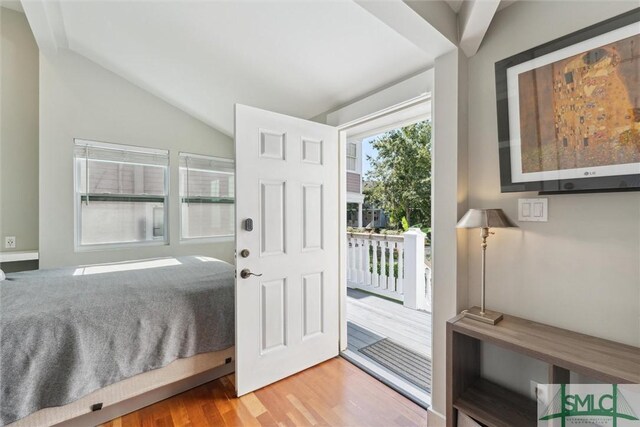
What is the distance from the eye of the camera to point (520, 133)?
1317mm

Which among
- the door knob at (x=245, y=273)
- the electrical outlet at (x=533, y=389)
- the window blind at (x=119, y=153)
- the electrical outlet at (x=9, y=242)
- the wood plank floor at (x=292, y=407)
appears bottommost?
the wood plank floor at (x=292, y=407)

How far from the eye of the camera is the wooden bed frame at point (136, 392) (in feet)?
4.94

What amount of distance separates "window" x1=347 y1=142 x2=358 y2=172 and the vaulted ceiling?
448cm

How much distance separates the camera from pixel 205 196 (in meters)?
3.83

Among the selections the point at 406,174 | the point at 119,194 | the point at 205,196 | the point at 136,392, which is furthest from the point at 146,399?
the point at 406,174

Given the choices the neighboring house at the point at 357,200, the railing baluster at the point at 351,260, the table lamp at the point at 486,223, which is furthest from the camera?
the neighboring house at the point at 357,200

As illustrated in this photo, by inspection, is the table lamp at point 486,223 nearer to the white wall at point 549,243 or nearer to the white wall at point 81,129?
the white wall at point 549,243

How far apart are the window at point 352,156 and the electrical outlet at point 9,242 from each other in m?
6.12

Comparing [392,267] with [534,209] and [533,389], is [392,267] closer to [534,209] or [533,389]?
[533,389]

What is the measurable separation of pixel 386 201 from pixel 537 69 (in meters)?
4.73

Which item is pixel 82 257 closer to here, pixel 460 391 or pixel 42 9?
pixel 42 9

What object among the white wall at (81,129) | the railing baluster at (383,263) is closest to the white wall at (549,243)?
the railing baluster at (383,263)

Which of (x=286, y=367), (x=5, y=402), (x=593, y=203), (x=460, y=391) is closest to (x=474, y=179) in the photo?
(x=593, y=203)

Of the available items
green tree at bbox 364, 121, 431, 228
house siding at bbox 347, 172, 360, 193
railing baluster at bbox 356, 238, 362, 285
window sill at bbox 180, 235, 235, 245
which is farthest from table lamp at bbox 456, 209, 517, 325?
house siding at bbox 347, 172, 360, 193
